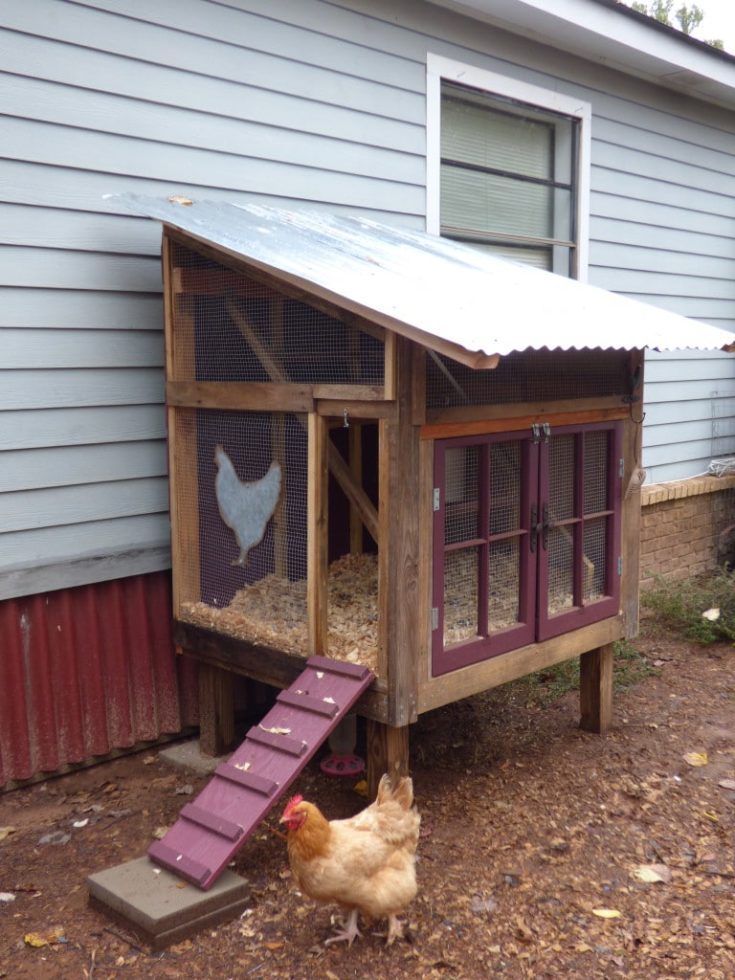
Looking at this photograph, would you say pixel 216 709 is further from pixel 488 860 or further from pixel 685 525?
pixel 685 525

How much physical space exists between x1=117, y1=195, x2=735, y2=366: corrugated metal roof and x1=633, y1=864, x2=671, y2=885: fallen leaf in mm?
2080

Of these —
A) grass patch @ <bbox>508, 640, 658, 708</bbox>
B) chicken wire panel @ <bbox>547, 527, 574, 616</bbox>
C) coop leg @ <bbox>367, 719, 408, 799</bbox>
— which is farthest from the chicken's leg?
grass patch @ <bbox>508, 640, 658, 708</bbox>

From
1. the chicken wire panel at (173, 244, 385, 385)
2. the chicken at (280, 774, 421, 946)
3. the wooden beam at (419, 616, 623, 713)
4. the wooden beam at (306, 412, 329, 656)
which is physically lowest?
the chicken at (280, 774, 421, 946)

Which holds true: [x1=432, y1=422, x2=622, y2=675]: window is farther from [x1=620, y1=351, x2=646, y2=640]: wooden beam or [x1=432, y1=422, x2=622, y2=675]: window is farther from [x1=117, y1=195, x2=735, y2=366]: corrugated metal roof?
[x1=117, y1=195, x2=735, y2=366]: corrugated metal roof

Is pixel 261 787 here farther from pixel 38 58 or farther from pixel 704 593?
pixel 704 593

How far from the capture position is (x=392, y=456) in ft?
12.2

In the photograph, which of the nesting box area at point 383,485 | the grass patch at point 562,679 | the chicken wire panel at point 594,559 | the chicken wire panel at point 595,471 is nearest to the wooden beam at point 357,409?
the nesting box area at point 383,485

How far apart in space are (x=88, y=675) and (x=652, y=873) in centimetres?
265

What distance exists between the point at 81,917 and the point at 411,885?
3.91ft

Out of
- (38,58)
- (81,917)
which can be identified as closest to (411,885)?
(81,917)

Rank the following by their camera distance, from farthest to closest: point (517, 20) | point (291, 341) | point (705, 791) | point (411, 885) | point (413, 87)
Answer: point (517, 20)
point (413, 87)
point (705, 791)
point (291, 341)
point (411, 885)

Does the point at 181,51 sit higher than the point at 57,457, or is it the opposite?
the point at 181,51

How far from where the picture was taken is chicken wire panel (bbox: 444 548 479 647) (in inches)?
162

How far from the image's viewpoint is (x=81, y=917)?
3441 millimetres
